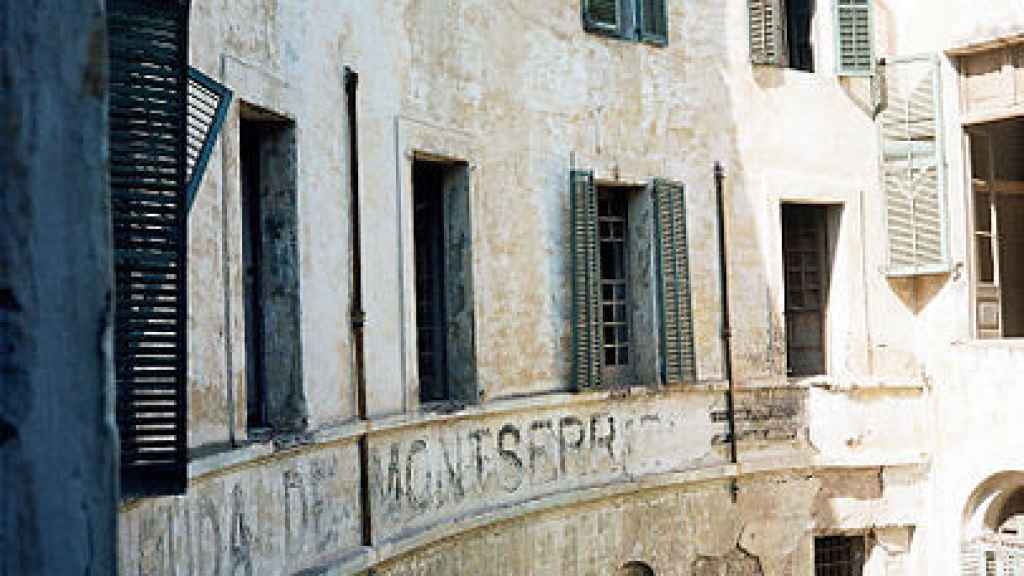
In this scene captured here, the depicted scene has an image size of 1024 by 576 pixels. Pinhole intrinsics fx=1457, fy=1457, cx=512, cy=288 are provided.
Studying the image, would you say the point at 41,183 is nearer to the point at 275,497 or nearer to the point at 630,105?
the point at 275,497

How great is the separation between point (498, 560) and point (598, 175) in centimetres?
358

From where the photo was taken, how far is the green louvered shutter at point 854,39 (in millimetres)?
14500

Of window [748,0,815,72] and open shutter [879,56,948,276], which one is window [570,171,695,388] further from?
open shutter [879,56,948,276]

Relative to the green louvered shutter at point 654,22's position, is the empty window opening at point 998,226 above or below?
below

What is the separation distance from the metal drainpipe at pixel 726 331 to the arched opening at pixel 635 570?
3.96 ft

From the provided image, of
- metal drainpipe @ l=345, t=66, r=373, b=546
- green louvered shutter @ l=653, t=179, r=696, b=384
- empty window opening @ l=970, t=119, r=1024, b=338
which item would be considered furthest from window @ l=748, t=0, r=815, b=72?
metal drainpipe @ l=345, t=66, r=373, b=546

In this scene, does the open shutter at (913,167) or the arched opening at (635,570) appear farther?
the open shutter at (913,167)

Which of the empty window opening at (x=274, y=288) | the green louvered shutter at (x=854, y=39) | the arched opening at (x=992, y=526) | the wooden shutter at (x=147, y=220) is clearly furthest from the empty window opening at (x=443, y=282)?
the wooden shutter at (x=147, y=220)

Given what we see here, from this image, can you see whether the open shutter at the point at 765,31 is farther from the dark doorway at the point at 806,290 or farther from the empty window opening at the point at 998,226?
the empty window opening at the point at 998,226

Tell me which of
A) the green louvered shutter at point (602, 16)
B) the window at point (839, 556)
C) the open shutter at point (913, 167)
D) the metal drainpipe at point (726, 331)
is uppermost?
the green louvered shutter at point (602, 16)

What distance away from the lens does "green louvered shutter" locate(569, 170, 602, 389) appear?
12.3 m

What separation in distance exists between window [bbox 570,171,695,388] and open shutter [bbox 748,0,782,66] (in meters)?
1.80

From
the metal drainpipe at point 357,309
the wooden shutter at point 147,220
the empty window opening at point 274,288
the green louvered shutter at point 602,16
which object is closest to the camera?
the wooden shutter at point 147,220

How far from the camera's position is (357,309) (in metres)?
8.98
